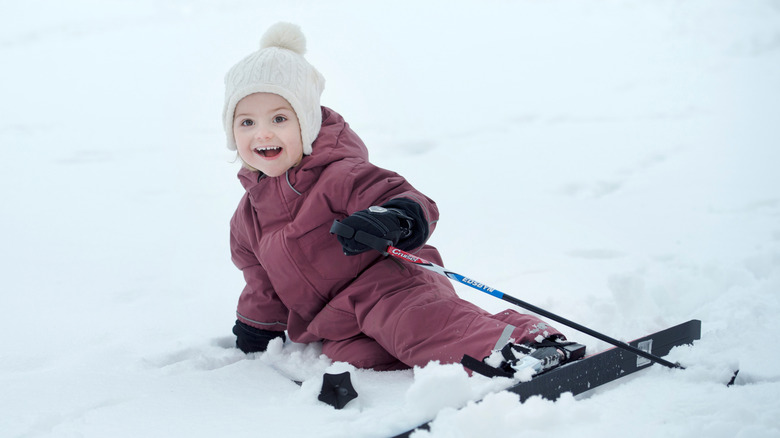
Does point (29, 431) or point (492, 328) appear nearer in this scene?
point (29, 431)

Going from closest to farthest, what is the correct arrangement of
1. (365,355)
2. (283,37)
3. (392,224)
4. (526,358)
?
(526,358), (392,224), (365,355), (283,37)

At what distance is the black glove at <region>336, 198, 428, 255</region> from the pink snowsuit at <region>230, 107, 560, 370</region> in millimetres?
64

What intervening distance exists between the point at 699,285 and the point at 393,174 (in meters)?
1.39

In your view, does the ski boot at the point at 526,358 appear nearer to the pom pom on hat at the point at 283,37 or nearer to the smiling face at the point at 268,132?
the smiling face at the point at 268,132

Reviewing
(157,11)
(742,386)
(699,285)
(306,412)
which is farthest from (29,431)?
(157,11)

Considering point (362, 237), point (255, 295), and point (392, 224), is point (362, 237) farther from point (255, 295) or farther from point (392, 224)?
point (255, 295)

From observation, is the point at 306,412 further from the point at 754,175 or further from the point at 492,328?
the point at 754,175

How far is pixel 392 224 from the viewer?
1890 mm

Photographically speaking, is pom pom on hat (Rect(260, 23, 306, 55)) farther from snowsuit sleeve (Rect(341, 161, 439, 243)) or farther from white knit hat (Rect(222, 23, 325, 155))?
snowsuit sleeve (Rect(341, 161, 439, 243))

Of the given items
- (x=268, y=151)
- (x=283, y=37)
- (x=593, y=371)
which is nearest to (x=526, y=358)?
(x=593, y=371)

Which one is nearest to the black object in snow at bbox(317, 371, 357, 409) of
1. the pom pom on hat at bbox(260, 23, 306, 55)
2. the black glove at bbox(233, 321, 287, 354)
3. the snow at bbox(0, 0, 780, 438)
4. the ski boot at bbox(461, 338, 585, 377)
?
the snow at bbox(0, 0, 780, 438)

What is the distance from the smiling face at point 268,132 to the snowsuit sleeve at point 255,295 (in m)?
0.28

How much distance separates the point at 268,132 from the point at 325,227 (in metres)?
0.36

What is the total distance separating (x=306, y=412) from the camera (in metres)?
1.71
